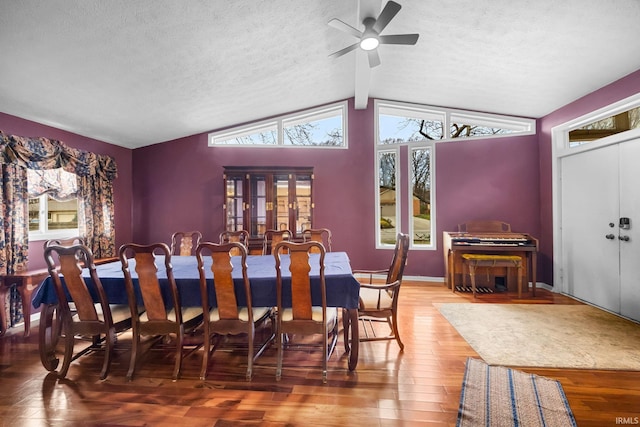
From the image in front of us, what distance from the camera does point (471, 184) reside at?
4.63 meters

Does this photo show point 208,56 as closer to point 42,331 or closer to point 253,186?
point 253,186

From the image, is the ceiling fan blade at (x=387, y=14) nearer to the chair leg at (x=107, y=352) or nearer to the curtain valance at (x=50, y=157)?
the chair leg at (x=107, y=352)

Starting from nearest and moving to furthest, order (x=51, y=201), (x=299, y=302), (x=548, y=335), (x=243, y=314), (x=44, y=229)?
1. (x=299, y=302)
2. (x=243, y=314)
3. (x=548, y=335)
4. (x=44, y=229)
5. (x=51, y=201)

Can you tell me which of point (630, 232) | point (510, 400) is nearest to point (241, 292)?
point (510, 400)

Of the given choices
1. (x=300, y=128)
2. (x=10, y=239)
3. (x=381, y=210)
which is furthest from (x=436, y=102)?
(x=10, y=239)

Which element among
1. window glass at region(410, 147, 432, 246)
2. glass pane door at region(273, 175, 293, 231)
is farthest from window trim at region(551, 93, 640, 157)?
glass pane door at region(273, 175, 293, 231)

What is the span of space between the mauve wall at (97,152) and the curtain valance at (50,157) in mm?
128

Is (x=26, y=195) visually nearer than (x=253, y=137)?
Yes

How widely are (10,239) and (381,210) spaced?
4851 mm

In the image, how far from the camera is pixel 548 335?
8.87ft

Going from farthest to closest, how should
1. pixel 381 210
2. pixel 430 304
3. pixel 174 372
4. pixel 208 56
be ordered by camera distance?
pixel 381 210, pixel 430 304, pixel 208 56, pixel 174 372

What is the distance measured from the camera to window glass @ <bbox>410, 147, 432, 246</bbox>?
15.8ft

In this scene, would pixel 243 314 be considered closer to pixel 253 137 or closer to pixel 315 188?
pixel 315 188

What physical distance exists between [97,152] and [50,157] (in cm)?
87
